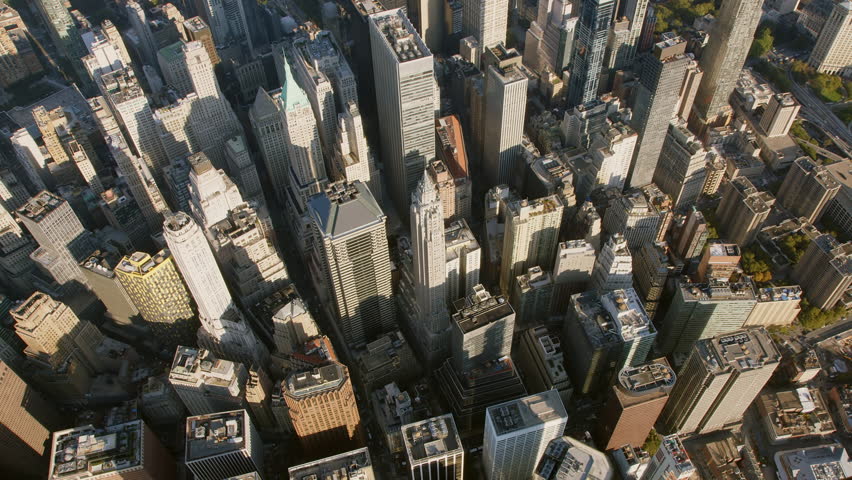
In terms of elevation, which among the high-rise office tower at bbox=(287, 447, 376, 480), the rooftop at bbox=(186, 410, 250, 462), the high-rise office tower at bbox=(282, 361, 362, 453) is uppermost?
the high-rise office tower at bbox=(282, 361, 362, 453)

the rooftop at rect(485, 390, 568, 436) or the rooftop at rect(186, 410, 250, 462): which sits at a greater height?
the rooftop at rect(485, 390, 568, 436)

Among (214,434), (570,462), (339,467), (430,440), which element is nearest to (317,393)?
(339,467)

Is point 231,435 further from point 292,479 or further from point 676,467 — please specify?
point 676,467

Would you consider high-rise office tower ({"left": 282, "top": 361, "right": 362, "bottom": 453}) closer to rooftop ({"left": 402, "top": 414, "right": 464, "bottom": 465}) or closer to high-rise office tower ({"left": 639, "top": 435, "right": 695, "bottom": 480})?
rooftop ({"left": 402, "top": 414, "right": 464, "bottom": 465})

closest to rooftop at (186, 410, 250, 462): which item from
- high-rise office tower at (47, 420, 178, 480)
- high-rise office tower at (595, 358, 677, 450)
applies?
high-rise office tower at (47, 420, 178, 480)

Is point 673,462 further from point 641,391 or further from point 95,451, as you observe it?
point 95,451

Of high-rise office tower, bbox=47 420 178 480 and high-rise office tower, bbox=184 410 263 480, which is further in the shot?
high-rise office tower, bbox=184 410 263 480

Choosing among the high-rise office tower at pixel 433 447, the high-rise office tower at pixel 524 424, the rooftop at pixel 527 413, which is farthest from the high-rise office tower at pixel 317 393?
the rooftop at pixel 527 413

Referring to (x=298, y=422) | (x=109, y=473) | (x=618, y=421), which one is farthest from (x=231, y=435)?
(x=618, y=421)
